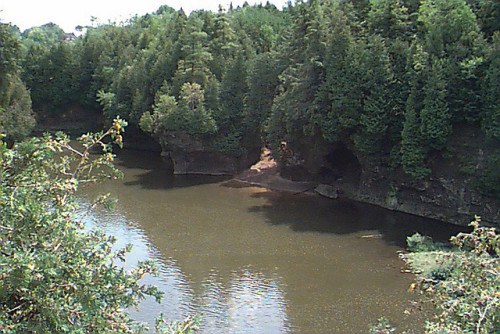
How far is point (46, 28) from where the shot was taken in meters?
150

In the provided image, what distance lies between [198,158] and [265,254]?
18.2 meters

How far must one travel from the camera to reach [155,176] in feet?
139

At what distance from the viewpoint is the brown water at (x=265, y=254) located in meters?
19.6

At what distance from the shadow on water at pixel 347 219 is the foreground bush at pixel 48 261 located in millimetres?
21210

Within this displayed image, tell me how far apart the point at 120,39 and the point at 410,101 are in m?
42.7

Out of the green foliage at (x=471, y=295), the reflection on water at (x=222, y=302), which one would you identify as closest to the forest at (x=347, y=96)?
the reflection on water at (x=222, y=302)

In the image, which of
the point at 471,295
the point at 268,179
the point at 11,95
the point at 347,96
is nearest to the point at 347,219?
the point at 347,96

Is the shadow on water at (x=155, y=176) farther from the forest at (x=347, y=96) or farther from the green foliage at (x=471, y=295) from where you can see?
the green foliage at (x=471, y=295)

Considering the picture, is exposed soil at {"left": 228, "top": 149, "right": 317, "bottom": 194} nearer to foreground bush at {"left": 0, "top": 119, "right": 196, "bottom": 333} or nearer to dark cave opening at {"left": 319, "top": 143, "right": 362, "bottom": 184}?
dark cave opening at {"left": 319, "top": 143, "right": 362, "bottom": 184}

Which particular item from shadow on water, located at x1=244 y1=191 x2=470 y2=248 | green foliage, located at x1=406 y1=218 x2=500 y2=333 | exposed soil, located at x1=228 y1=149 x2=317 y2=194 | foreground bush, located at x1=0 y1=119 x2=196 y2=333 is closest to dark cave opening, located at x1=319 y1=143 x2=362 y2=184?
exposed soil, located at x1=228 y1=149 x2=317 y2=194

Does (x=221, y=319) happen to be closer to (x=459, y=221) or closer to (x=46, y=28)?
(x=459, y=221)

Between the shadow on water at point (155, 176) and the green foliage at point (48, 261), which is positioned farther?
the shadow on water at point (155, 176)

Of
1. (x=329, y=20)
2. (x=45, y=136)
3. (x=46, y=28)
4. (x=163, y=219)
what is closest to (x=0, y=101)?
(x=163, y=219)

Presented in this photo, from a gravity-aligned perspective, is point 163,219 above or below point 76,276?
below
